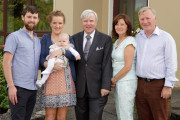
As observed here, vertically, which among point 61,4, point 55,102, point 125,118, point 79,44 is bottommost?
point 125,118

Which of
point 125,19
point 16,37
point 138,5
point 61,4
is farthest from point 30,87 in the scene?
point 138,5

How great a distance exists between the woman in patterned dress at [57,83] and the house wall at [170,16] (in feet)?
12.9

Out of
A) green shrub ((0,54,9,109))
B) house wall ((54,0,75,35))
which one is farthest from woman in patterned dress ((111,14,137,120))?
house wall ((54,0,75,35))

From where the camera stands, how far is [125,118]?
10.5ft

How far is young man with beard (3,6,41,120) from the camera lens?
2.87 metres

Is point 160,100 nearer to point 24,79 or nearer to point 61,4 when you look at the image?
point 24,79

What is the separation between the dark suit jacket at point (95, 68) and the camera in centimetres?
326

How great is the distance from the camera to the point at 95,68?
3289 mm

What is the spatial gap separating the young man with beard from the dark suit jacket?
62 cm

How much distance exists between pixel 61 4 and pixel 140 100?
16.8ft

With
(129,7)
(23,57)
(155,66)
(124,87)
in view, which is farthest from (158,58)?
(129,7)

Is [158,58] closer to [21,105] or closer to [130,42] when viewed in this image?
[130,42]

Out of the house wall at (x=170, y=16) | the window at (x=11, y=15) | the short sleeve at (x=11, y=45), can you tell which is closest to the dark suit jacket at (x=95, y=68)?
the short sleeve at (x=11, y=45)

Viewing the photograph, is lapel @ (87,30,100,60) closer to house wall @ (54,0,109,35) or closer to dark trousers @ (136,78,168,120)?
dark trousers @ (136,78,168,120)
